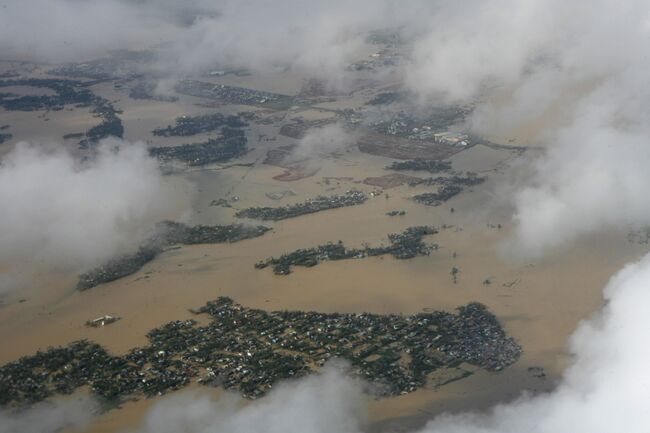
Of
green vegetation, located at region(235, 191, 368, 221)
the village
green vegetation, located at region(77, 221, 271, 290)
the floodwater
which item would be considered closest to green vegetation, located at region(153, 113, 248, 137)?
the floodwater

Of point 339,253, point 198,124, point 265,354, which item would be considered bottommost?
point 265,354

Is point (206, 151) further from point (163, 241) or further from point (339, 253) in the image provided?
point (339, 253)

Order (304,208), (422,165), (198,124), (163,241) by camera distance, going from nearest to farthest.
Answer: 1. (163,241)
2. (304,208)
3. (422,165)
4. (198,124)

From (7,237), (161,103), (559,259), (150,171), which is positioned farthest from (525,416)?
(161,103)

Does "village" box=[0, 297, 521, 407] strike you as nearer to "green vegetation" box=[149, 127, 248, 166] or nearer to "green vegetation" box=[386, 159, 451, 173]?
"green vegetation" box=[386, 159, 451, 173]

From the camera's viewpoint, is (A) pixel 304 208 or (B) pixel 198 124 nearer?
(A) pixel 304 208

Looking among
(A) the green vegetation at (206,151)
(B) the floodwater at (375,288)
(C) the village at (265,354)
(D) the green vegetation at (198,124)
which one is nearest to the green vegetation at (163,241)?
(B) the floodwater at (375,288)

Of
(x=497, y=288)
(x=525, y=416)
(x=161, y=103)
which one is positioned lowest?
(x=525, y=416)

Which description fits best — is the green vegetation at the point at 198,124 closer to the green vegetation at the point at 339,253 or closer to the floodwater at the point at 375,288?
the floodwater at the point at 375,288

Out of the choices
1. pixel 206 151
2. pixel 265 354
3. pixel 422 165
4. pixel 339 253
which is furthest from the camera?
pixel 206 151

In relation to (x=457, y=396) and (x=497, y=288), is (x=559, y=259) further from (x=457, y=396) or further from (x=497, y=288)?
(x=457, y=396)

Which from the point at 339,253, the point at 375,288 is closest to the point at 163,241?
the point at 339,253
